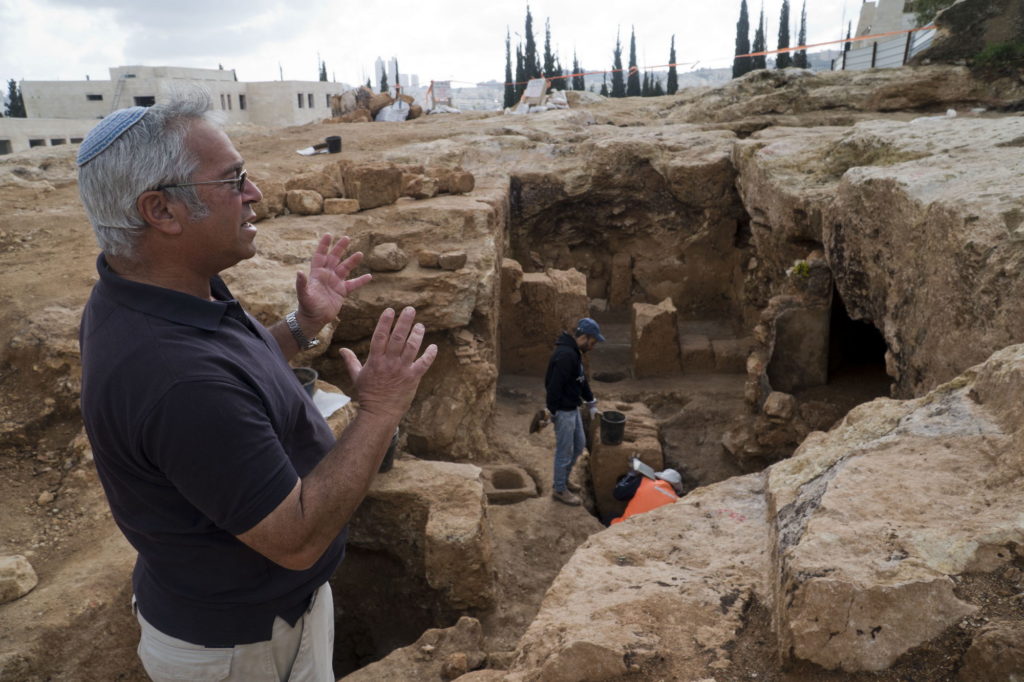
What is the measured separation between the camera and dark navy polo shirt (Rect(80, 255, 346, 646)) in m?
1.42

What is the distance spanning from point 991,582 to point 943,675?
238 millimetres

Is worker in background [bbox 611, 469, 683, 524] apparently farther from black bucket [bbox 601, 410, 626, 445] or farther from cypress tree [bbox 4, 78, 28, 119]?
cypress tree [bbox 4, 78, 28, 119]

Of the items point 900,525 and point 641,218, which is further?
point 641,218

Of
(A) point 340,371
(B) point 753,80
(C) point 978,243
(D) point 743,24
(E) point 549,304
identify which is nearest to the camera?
(C) point 978,243

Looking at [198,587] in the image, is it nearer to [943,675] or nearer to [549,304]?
[943,675]

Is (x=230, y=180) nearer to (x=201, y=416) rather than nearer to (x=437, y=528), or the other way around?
(x=201, y=416)

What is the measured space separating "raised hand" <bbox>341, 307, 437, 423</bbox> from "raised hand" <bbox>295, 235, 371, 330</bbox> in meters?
0.66

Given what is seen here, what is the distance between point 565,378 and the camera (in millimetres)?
6473

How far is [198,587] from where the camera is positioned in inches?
67.9

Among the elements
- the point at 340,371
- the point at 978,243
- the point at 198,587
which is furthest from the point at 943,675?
the point at 340,371

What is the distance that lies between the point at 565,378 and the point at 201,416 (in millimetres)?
5193

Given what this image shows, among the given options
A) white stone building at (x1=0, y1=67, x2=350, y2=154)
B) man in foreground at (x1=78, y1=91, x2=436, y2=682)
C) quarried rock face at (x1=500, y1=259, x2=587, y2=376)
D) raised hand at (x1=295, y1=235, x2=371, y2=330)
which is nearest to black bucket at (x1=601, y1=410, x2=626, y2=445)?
quarried rock face at (x1=500, y1=259, x2=587, y2=376)

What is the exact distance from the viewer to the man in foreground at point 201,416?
1.43 meters

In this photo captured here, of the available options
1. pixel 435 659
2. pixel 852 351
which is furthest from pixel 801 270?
pixel 435 659
